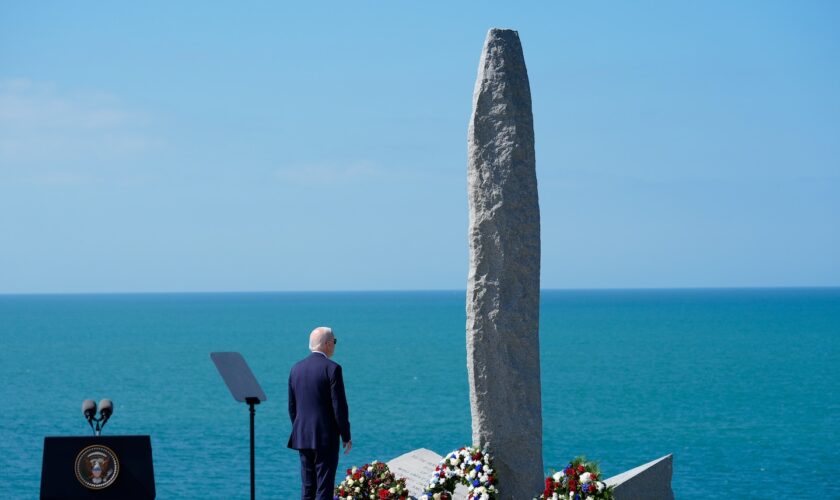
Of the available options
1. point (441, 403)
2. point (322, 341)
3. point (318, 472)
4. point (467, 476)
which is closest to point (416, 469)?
point (467, 476)

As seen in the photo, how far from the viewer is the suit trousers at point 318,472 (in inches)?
375

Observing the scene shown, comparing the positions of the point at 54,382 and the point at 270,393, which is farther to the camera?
the point at 54,382

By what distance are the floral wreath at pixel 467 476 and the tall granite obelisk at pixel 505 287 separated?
152mm

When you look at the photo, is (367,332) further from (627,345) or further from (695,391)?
(695,391)

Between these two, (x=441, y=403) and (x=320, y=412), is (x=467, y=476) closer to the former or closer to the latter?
(x=320, y=412)

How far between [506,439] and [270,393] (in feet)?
138

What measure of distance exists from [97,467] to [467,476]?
350 cm

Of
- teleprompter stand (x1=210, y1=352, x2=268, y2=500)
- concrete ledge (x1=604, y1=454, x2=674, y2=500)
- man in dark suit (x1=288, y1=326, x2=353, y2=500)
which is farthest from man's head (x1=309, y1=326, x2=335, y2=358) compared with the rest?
concrete ledge (x1=604, y1=454, x2=674, y2=500)

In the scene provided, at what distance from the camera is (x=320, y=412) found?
31.2 feet

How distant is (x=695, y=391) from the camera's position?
5225 cm

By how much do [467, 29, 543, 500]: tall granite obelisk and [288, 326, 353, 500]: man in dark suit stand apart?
1.68 meters

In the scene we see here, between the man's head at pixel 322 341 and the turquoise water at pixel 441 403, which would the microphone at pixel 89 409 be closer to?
the man's head at pixel 322 341

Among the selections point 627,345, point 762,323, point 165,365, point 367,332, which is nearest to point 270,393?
point 165,365

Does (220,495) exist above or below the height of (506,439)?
below
